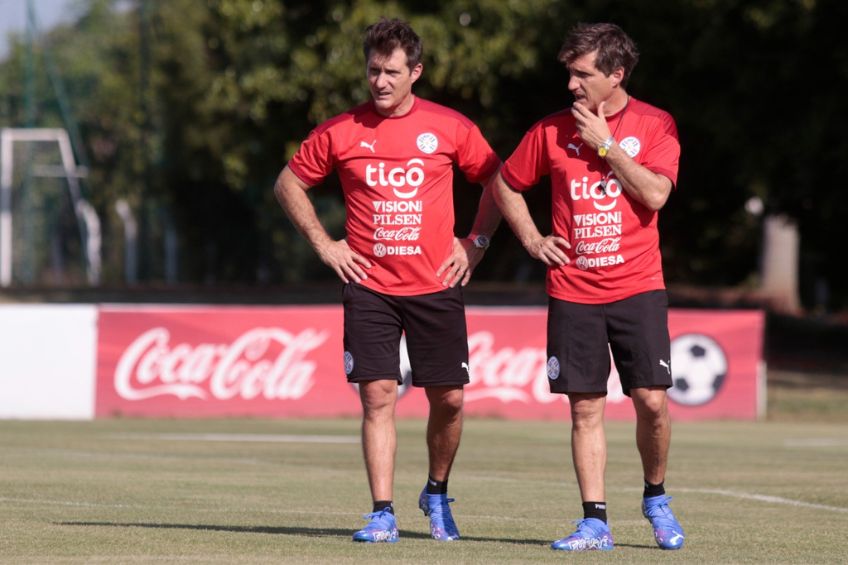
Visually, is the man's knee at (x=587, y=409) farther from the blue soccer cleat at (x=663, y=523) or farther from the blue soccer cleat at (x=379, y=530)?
the blue soccer cleat at (x=379, y=530)

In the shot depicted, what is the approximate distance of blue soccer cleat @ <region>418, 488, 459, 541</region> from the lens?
786cm

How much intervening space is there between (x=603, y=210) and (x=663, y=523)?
139 cm

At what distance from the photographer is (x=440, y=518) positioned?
311 inches

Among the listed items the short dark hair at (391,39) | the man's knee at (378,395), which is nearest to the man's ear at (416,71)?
the short dark hair at (391,39)

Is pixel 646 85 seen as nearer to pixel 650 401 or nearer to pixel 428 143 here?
pixel 428 143

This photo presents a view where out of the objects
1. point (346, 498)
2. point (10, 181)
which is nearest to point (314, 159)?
point (346, 498)

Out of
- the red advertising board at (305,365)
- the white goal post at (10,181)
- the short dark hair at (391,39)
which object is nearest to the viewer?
the short dark hair at (391,39)

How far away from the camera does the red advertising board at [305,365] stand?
20969 millimetres

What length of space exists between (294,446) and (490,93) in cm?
1749

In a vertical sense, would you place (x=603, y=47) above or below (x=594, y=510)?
above

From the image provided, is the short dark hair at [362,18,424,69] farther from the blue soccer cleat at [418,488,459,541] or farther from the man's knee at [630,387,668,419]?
the blue soccer cleat at [418,488,459,541]

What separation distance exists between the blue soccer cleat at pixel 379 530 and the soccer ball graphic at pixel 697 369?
14282 mm

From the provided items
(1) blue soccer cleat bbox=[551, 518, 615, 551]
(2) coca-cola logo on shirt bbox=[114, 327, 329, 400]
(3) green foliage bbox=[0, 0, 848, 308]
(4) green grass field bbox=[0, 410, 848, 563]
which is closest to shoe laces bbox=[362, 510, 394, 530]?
(4) green grass field bbox=[0, 410, 848, 563]

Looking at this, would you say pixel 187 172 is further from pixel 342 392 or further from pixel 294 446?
pixel 294 446
